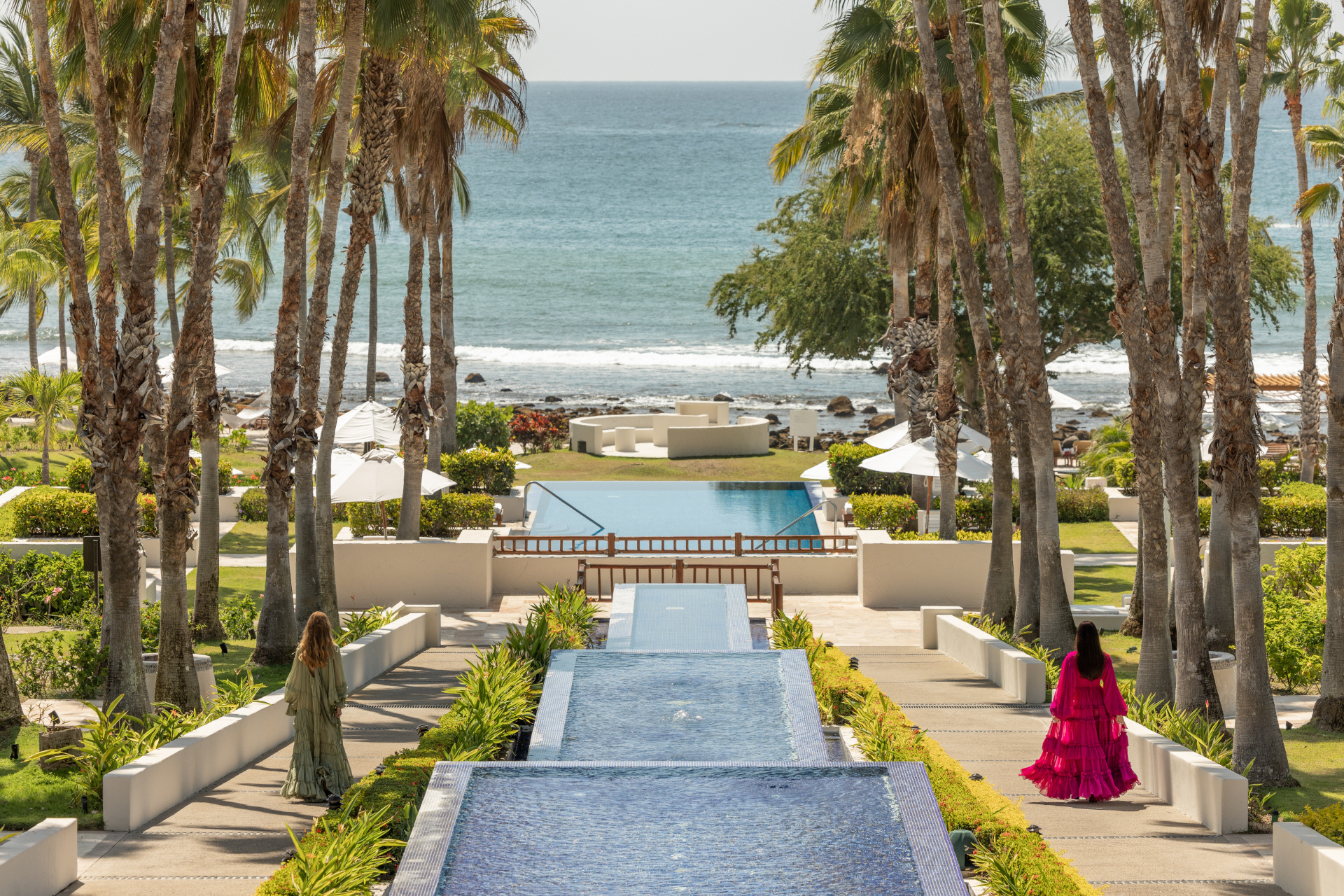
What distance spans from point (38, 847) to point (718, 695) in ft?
24.4

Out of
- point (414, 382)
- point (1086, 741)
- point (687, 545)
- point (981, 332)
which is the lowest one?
point (1086, 741)

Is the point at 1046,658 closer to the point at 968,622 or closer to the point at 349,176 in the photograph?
the point at 968,622

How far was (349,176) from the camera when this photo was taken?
1777 cm

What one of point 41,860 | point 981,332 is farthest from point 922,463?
→ point 41,860

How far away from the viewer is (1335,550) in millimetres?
12484

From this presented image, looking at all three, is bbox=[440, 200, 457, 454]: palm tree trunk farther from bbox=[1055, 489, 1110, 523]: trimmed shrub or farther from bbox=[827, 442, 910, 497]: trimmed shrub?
bbox=[1055, 489, 1110, 523]: trimmed shrub

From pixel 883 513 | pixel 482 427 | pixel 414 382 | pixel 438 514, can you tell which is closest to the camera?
pixel 414 382

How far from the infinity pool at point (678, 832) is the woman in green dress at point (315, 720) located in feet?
3.79

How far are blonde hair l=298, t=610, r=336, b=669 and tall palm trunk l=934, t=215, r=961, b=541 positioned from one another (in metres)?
13.1

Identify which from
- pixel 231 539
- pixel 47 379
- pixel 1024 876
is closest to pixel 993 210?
pixel 1024 876

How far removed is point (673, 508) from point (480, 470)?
5.07 metres

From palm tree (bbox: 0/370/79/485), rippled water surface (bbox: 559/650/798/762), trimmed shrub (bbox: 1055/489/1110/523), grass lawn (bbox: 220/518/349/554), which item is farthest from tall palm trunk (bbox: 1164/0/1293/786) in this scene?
palm tree (bbox: 0/370/79/485)

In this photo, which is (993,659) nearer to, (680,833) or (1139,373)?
(1139,373)

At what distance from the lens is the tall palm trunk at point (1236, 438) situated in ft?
34.6
